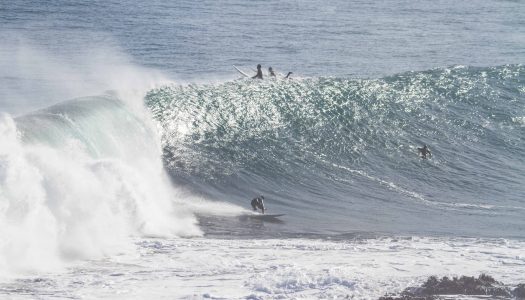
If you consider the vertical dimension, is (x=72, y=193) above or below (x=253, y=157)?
below

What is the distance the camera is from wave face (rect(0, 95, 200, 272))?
2000 cm

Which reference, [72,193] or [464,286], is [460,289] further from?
[72,193]

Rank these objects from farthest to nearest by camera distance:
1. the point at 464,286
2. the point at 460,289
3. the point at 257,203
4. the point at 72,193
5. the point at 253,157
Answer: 1. the point at 253,157
2. the point at 257,203
3. the point at 72,193
4. the point at 464,286
5. the point at 460,289

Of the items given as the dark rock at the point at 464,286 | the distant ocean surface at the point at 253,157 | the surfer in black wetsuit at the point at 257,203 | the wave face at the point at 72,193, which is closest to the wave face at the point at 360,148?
the distant ocean surface at the point at 253,157

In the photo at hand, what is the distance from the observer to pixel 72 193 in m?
22.2

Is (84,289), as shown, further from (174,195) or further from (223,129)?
(223,129)

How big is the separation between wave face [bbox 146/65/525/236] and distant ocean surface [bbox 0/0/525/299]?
4.2 inches

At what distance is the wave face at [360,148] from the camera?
28.6 m

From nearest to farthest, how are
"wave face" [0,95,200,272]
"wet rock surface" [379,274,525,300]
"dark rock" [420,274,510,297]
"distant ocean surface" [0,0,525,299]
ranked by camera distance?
"wet rock surface" [379,274,525,300] → "dark rock" [420,274,510,297] → "distant ocean surface" [0,0,525,299] → "wave face" [0,95,200,272]

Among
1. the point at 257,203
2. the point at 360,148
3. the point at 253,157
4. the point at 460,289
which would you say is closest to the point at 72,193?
the point at 257,203

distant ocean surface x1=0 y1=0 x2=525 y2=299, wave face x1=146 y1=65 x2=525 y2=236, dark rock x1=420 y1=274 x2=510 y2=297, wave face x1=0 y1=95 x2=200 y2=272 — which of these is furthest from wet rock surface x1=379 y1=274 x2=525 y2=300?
wave face x1=0 y1=95 x2=200 y2=272

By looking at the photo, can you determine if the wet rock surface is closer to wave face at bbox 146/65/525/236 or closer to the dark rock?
the dark rock

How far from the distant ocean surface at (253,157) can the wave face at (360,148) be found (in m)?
0.11

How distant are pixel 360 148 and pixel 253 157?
195 inches
